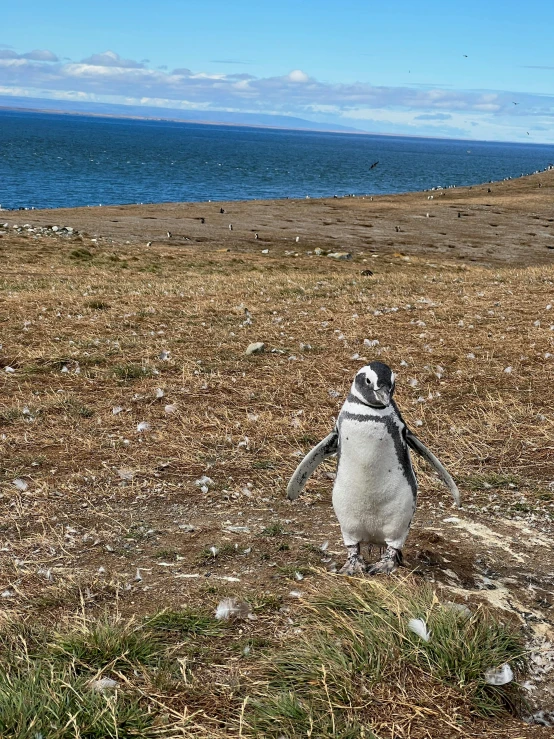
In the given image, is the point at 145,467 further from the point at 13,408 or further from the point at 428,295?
the point at 428,295

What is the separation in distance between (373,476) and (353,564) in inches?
25.0

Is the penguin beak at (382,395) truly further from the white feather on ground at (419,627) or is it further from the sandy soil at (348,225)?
the sandy soil at (348,225)

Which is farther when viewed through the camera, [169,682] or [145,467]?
[145,467]

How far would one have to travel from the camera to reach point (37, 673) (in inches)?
152

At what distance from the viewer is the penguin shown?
17.4 ft

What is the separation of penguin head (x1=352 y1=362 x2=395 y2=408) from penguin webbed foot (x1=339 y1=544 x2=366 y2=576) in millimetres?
1079

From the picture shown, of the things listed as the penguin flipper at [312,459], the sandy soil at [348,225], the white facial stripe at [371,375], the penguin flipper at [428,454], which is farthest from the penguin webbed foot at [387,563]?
the sandy soil at [348,225]

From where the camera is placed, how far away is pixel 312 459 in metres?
5.83

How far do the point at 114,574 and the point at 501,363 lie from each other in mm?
7104

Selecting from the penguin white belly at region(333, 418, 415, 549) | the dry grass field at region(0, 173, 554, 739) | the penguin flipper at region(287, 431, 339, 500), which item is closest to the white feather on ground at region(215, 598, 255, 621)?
the dry grass field at region(0, 173, 554, 739)

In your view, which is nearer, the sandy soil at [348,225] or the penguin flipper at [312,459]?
the penguin flipper at [312,459]

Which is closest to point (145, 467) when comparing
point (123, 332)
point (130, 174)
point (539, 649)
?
point (539, 649)

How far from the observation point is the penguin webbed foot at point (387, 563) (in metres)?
5.29

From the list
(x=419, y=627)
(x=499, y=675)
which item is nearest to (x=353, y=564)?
(x=419, y=627)
